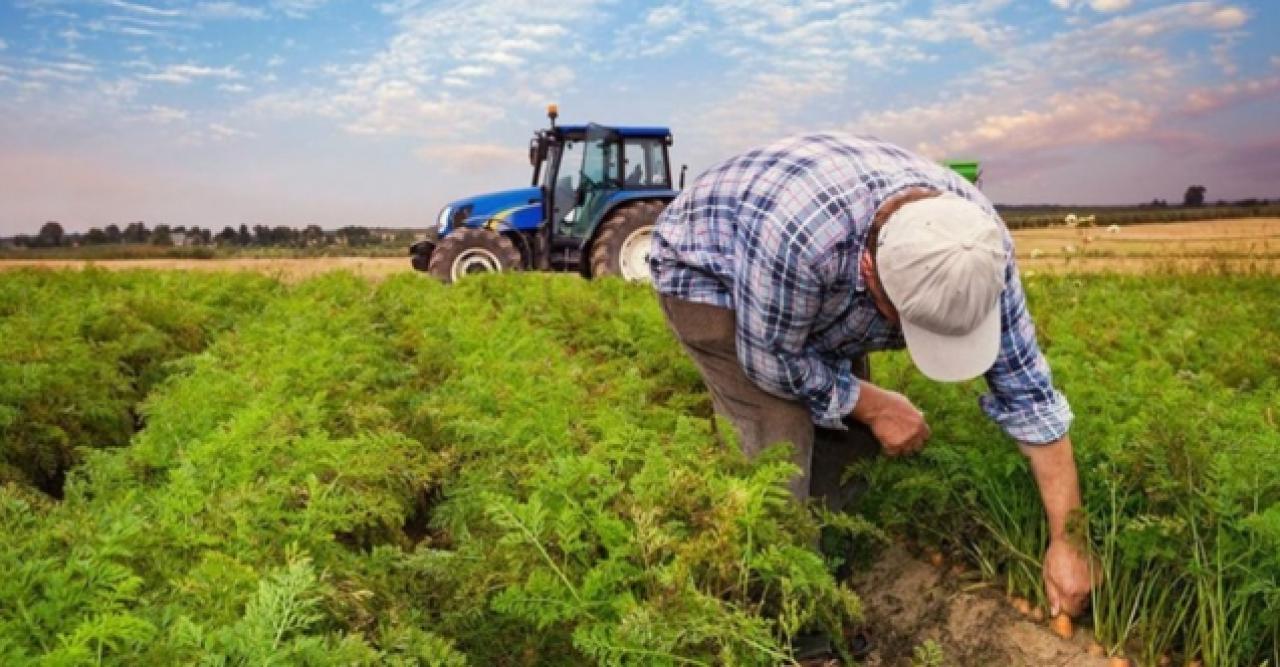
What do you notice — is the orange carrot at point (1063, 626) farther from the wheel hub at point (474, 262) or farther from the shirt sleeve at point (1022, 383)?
the wheel hub at point (474, 262)

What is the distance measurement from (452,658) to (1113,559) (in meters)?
2.42

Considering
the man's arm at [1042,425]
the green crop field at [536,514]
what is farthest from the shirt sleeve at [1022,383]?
the green crop field at [536,514]

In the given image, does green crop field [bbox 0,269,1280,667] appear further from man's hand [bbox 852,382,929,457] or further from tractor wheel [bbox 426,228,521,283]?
tractor wheel [bbox 426,228,521,283]

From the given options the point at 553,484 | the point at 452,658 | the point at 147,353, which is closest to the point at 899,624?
the point at 553,484

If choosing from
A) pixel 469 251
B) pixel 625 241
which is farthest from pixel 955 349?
pixel 469 251

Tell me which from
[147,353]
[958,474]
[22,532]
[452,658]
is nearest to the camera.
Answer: [452,658]

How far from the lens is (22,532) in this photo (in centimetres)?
395

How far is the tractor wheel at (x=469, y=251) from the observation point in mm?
16703

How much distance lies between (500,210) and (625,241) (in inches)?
116

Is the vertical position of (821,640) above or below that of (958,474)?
below

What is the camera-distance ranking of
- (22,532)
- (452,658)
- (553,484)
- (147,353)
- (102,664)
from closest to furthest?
(102,664) → (452,658) → (553,484) → (22,532) → (147,353)

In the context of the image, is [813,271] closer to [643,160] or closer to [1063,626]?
[1063,626]

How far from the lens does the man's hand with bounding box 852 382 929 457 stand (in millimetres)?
4324

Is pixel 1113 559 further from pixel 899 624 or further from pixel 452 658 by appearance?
pixel 452 658
